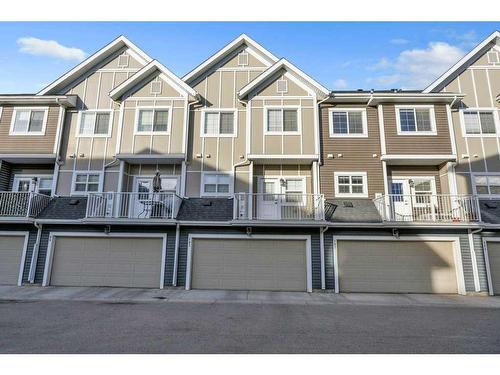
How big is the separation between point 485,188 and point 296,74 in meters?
9.53

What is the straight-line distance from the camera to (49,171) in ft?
48.4

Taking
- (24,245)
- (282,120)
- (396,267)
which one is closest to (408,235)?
(396,267)

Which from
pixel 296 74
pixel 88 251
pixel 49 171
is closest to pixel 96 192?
pixel 88 251

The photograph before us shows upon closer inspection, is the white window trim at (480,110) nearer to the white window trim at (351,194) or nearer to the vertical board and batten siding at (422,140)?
the vertical board and batten siding at (422,140)

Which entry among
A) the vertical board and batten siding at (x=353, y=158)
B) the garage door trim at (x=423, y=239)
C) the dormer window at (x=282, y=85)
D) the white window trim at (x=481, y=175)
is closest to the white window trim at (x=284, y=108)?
the dormer window at (x=282, y=85)

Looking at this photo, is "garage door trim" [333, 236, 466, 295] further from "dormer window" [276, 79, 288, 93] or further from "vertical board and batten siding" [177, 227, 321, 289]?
"dormer window" [276, 79, 288, 93]

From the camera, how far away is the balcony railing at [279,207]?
40.1ft

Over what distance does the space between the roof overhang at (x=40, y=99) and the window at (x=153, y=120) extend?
3289 millimetres

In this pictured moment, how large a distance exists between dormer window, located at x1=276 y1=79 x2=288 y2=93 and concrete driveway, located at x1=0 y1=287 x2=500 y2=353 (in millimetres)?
8932

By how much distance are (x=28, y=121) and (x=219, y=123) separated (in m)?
9.03

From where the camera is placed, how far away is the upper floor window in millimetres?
13689

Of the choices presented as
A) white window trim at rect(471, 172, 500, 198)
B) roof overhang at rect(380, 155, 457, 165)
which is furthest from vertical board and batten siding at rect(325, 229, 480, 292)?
roof overhang at rect(380, 155, 457, 165)

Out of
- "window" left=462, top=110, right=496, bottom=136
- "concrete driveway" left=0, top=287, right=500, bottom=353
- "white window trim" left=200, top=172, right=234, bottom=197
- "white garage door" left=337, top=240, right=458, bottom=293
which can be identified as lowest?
"concrete driveway" left=0, top=287, right=500, bottom=353

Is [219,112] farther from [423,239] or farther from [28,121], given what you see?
[423,239]
